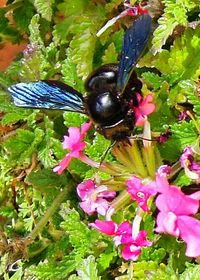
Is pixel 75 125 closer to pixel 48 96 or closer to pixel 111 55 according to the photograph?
pixel 111 55

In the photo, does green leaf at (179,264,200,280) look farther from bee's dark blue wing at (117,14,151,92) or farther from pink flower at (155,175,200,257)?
bee's dark blue wing at (117,14,151,92)

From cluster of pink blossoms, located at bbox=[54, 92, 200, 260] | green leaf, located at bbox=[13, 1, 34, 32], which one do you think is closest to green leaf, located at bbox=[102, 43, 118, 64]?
cluster of pink blossoms, located at bbox=[54, 92, 200, 260]

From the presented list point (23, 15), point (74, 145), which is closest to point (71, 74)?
point (74, 145)

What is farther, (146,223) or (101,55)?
(101,55)

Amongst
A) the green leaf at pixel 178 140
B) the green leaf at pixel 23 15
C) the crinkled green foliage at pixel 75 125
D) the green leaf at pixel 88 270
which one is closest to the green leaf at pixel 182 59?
the crinkled green foliage at pixel 75 125

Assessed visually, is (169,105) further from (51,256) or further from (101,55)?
(51,256)

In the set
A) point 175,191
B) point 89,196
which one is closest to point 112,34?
point 89,196
